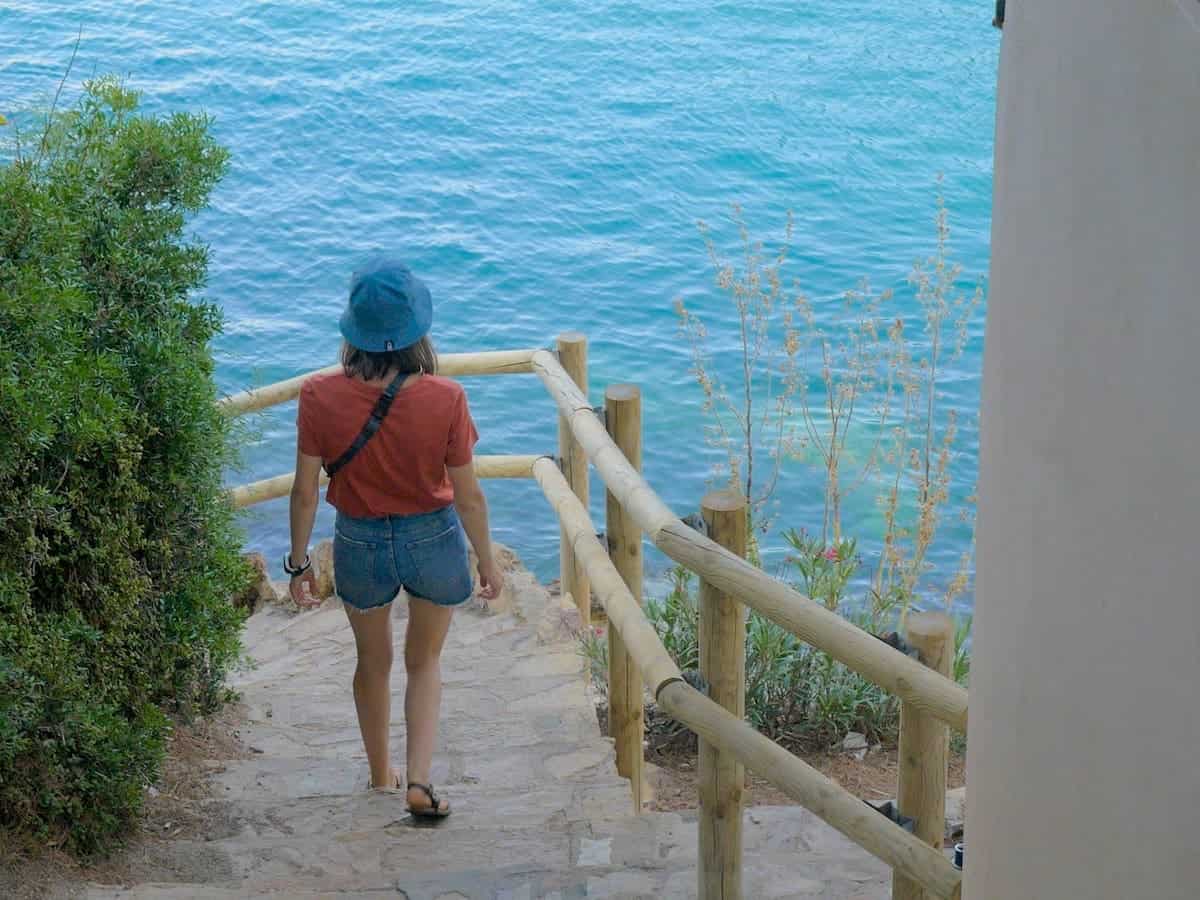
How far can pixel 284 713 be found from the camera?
16.3 feet

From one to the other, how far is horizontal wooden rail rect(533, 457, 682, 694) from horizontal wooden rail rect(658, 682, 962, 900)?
0.32 feet

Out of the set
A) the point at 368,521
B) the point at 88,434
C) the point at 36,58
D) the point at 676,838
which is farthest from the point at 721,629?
the point at 36,58

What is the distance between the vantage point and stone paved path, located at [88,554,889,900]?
3.35 meters

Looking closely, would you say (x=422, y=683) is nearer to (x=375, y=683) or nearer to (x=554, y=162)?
(x=375, y=683)

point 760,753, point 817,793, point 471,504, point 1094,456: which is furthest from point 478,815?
point 1094,456

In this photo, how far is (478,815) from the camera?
A: 160 inches

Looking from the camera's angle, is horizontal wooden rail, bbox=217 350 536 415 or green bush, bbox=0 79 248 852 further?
horizontal wooden rail, bbox=217 350 536 415

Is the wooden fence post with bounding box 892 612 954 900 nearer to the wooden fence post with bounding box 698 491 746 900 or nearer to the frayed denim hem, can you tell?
the wooden fence post with bounding box 698 491 746 900

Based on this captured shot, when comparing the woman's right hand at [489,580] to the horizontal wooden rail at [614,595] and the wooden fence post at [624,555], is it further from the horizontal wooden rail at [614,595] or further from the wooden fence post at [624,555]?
the wooden fence post at [624,555]

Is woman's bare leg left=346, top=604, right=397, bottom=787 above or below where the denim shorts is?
below

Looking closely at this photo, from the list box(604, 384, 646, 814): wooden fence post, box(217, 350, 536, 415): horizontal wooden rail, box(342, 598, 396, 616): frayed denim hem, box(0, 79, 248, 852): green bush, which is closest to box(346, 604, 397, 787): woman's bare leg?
box(342, 598, 396, 616): frayed denim hem

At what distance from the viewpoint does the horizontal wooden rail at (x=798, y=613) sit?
8.85 ft

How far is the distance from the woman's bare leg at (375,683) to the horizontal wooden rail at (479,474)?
4.71 ft

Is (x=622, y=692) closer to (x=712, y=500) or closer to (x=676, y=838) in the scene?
(x=676, y=838)
